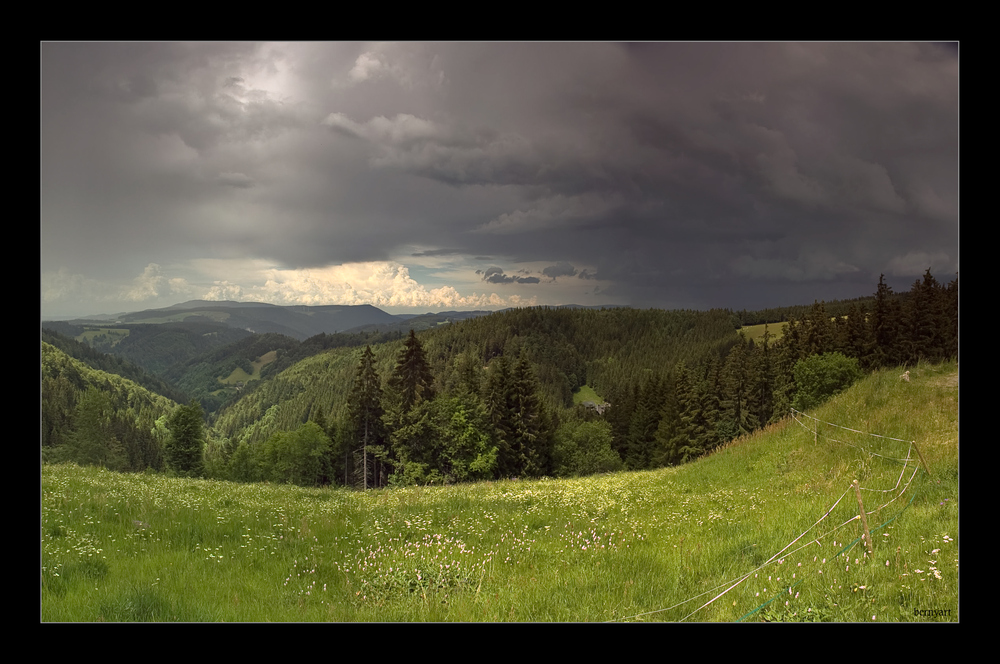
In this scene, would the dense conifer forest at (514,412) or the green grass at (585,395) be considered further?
the green grass at (585,395)

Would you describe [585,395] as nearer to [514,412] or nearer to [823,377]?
[514,412]

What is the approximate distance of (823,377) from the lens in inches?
1021

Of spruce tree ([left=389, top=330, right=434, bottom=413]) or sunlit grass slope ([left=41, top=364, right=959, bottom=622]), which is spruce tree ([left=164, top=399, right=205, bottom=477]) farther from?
sunlit grass slope ([left=41, top=364, right=959, bottom=622])

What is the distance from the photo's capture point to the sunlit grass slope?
6195 mm

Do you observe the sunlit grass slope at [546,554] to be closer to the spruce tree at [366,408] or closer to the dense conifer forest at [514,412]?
the dense conifer forest at [514,412]

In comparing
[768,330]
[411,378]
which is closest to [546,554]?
[411,378]

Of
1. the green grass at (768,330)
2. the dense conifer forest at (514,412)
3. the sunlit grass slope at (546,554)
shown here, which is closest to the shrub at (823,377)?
the dense conifer forest at (514,412)

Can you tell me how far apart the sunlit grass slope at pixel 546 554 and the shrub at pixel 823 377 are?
1371 cm

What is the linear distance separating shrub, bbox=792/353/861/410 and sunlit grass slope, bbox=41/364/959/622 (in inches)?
540

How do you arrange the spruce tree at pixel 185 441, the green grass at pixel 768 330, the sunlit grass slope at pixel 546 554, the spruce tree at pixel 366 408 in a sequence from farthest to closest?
the spruce tree at pixel 185 441
the green grass at pixel 768 330
the spruce tree at pixel 366 408
the sunlit grass slope at pixel 546 554

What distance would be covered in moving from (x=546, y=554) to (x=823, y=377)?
1010 inches

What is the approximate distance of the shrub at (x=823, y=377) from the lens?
22500 millimetres

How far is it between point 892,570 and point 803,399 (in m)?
21.3
